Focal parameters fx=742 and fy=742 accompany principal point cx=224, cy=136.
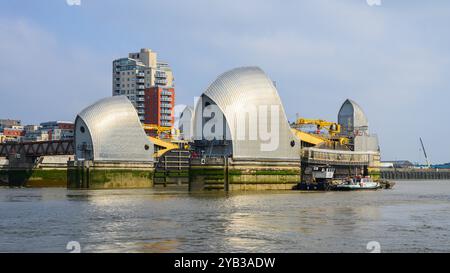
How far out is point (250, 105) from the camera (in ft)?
365

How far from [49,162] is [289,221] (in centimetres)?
9314

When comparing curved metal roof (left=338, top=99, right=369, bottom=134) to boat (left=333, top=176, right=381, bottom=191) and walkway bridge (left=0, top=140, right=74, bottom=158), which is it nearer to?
boat (left=333, top=176, right=381, bottom=191)

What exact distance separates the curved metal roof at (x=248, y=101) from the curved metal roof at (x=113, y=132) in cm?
2060

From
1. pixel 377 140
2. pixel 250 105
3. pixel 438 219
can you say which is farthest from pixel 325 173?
pixel 438 219

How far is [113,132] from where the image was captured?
130 m

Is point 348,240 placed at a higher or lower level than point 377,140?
lower

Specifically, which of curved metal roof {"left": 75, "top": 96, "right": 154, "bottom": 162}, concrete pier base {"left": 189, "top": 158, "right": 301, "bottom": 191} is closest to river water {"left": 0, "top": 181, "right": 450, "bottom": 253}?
concrete pier base {"left": 189, "top": 158, "right": 301, "bottom": 191}

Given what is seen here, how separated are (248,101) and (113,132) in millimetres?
29990

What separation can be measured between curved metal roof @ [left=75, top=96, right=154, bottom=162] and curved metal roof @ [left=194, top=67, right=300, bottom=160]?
67.6 ft

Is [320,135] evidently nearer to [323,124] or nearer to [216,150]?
[323,124]

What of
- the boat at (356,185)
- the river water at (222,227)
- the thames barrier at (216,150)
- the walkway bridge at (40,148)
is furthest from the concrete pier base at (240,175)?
the walkway bridge at (40,148)
